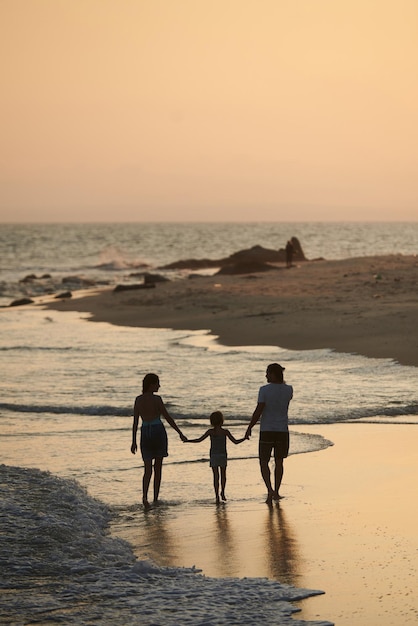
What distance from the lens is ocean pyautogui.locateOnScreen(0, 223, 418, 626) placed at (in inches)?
307

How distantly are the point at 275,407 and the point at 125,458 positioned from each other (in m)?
2.66

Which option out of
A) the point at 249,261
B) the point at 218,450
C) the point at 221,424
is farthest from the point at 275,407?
the point at 249,261

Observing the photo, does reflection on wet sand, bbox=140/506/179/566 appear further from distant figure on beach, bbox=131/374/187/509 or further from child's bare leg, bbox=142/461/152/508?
distant figure on beach, bbox=131/374/187/509

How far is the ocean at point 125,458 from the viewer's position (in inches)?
307

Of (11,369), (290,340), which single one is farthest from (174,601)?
(290,340)

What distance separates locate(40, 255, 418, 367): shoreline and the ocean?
3.50 feet

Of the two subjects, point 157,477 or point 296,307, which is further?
point 296,307

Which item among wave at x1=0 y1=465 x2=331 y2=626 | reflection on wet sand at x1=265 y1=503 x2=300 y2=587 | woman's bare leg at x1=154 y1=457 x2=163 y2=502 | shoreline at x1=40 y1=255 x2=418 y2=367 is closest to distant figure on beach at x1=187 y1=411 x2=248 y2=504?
woman's bare leg at x1=154 y1=457 x2=163 y2=502

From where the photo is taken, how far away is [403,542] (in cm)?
887

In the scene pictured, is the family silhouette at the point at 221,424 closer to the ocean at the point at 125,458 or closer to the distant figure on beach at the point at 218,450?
the distant figure on beach at the point at 218,450

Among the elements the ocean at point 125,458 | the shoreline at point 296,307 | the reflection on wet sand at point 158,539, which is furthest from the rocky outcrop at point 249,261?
the reflection on wet sand at point 158,539

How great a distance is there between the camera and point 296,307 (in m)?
31.5

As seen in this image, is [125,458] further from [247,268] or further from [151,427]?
[247,268]

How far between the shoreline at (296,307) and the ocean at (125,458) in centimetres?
107
